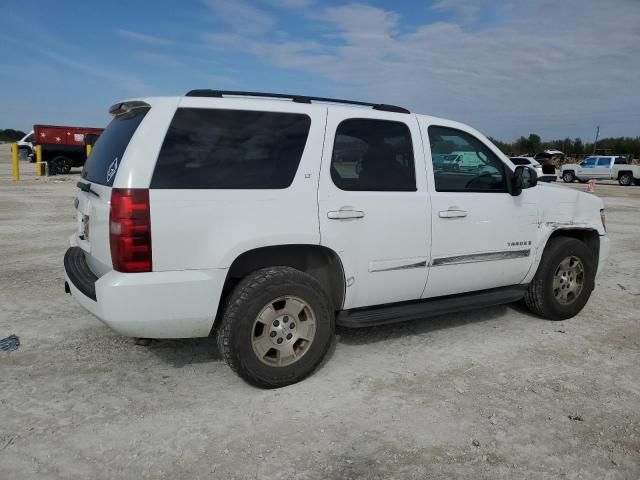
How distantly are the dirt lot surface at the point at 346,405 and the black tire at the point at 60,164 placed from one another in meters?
21.7

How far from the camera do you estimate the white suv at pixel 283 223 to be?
124 inches

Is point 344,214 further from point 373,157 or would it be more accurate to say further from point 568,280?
Result: point 568,280

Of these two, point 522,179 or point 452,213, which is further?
point 522,179

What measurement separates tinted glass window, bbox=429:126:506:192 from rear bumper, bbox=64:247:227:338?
1.96m

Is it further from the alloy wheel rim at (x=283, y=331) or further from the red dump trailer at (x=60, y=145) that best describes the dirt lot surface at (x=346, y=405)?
the red dump trailer at (x=60, y=145)

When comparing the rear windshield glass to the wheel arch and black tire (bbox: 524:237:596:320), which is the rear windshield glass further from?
black tire (bbox: 524:237:596:320)

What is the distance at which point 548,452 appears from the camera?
2906 mm

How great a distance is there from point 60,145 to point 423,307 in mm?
24254

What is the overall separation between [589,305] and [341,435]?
3879mm

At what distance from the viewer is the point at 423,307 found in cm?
419

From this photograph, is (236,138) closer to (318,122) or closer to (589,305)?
(318,122)

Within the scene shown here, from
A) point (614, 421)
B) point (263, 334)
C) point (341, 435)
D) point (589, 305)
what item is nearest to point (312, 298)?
point (263, 334)

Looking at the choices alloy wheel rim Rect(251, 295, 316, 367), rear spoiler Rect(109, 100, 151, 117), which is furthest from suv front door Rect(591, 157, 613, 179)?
rear spoiler Rect(109, 100, 151, 117)

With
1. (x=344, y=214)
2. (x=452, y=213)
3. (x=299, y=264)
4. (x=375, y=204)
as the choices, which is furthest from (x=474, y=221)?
(x=299, y=264)
